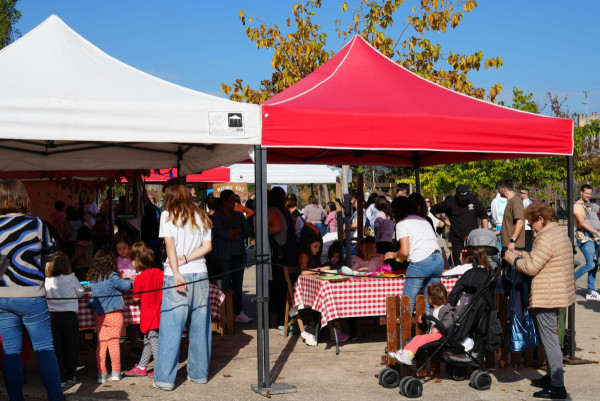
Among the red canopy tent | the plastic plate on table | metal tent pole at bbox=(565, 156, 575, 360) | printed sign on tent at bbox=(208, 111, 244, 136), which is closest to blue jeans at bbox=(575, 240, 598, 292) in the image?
metal tent pole at bbox=(565, 156, 575, 360)

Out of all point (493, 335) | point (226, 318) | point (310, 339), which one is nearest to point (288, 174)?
point (226, 318)

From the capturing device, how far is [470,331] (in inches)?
252

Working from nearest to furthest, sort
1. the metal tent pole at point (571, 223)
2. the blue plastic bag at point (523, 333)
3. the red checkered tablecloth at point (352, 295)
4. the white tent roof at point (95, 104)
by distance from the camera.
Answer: the white tent roof at point (95, 104) → the blue plastic bag at point (523, 333) → the metal tent pole at point (571, 223) → the red checkered tablecloth at point (352, 295)

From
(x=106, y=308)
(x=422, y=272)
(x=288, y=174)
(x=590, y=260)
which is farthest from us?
(x=288, y=174)

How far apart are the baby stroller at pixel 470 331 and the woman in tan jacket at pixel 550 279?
1.20ft

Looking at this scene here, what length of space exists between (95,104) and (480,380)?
13.4 ft

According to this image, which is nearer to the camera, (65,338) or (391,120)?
(65,338)

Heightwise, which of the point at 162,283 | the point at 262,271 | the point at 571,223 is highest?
the point at 571,223

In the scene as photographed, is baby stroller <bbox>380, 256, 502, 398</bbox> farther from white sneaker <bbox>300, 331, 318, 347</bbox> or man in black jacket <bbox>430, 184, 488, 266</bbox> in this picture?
man in black jacket <bbox>430, 184, 488, 266</bbox>

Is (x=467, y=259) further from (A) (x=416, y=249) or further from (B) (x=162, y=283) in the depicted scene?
(B) (x=162, y=283)

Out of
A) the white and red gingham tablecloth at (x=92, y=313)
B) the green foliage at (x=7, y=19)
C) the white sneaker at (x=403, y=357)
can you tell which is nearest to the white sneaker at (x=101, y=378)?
the white and red gingham tablecloth at (x=92, y=313)

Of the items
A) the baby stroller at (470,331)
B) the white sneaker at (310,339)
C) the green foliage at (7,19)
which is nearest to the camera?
the baby stroller at (470,331)

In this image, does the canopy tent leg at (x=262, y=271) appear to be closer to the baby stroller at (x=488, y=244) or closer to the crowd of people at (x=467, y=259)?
the crowd of people at (x=467, y=259)

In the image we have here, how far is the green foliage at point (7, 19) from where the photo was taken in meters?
37.4
